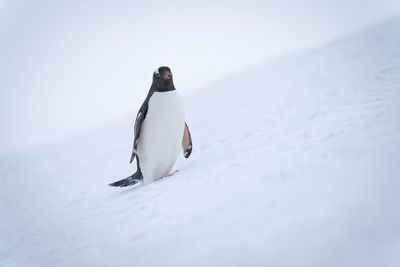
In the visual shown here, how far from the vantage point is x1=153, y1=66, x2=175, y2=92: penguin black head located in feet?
7.80

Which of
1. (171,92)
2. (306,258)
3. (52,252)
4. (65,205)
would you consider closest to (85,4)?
(171,92)

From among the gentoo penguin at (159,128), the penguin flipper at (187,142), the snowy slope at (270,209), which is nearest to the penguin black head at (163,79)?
→ the gentoo penguin at (159,128)

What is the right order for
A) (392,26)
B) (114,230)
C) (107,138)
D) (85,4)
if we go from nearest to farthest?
(114,230) < (85,4) < (392,26) < (107,138)

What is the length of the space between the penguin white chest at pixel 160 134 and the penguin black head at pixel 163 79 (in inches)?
1.6

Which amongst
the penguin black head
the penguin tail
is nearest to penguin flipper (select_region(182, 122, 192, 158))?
the penguin tail

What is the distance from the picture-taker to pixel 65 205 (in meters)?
2.69

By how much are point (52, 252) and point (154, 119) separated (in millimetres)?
1159

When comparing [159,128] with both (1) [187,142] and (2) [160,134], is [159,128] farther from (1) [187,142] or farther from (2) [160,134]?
(1) [187,142]

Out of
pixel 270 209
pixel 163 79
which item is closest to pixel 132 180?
pixel 163 79

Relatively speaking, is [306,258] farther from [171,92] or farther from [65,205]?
[65,205]

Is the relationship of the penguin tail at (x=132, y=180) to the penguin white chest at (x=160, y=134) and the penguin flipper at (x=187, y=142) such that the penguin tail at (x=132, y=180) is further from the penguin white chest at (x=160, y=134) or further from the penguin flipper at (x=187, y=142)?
the penguin flipper at (x=187, y=142)

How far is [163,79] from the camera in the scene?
238 centimetres

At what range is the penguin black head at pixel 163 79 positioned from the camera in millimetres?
2377

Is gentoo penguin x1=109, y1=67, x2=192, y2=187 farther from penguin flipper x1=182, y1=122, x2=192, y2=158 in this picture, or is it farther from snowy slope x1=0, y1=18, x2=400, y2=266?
snowy slope x1=0, y1=18, x2=400, y2=266
